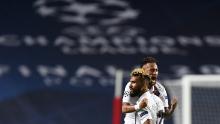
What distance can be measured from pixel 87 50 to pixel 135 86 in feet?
13.7

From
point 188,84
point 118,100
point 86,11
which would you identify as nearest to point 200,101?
point 188,84

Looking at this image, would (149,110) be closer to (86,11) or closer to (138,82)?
(138,82)

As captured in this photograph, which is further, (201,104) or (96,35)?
(96,35)

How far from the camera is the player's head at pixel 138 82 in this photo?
4434 millimetres

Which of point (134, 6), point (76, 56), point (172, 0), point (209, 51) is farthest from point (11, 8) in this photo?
point (209, 51)

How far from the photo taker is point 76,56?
8.59 metres

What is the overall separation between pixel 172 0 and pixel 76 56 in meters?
1.57

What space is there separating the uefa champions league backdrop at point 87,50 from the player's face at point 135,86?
3791 mm

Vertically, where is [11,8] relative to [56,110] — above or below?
above

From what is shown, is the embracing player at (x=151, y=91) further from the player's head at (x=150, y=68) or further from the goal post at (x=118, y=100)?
the goal post at (x=118, y=100)

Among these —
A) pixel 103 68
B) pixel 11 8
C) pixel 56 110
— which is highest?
pixel 11 8

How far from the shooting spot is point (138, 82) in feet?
14.6

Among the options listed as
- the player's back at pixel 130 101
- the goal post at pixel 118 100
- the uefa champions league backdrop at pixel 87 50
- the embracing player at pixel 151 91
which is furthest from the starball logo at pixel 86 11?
the player's back at pixel 130 101

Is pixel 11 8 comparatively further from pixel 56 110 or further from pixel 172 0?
pixel 172 0
